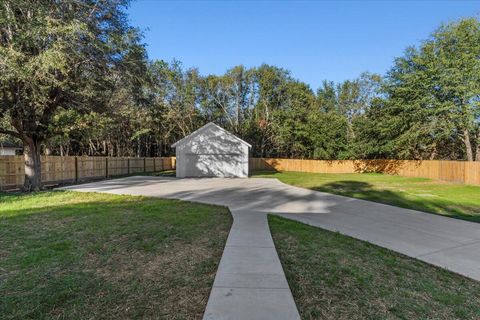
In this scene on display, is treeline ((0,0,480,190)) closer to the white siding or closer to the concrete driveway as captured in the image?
the white siding

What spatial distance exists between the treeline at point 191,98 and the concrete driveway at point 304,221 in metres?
7.49

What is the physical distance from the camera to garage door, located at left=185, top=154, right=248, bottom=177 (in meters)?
23.9

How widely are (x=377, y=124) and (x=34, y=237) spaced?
29.7m

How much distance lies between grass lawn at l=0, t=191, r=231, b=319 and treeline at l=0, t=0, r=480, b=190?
6091 mm

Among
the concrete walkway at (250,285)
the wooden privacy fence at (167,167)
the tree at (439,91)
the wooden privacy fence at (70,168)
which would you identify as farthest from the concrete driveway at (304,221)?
the tree at (439,91)

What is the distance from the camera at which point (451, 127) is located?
22.6m

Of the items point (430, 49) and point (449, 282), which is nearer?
point (449, 282)

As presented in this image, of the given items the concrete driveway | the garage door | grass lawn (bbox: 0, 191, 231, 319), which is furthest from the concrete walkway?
the garage door

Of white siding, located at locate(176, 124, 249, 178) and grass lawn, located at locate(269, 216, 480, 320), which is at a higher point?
white siding, located at locate(176, 124, 249, 178)

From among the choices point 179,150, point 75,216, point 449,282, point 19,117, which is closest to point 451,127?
point 179,150

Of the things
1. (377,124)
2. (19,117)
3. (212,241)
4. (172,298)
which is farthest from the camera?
(377,124)

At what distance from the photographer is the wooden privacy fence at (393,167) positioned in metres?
19.7

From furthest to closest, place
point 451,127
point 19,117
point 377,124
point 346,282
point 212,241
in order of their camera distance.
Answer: point 377,124 < point 451,127 < point 19,117 < point 212,241 < point 346,282

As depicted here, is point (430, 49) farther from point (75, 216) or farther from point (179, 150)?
point (75, 216)
